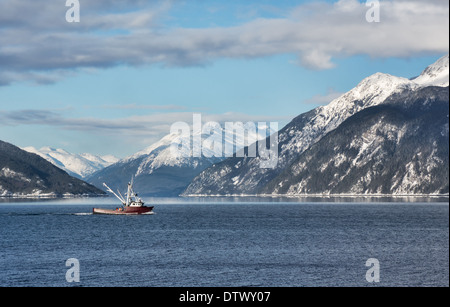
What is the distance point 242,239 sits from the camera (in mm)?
193250
